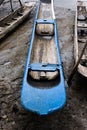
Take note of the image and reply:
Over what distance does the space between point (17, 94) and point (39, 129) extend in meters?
1.35

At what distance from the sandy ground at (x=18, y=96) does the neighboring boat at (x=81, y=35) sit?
345 mm

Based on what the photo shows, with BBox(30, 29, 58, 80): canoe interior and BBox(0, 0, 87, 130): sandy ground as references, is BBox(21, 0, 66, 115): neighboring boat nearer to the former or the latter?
BBox(30, 29, 58, 80): canoe interior

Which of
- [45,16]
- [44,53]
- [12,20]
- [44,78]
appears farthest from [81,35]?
[44,78]

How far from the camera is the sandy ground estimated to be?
18.1 feet

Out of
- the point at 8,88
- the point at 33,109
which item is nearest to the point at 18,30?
the point at 8,88

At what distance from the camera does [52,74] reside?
5977 mm

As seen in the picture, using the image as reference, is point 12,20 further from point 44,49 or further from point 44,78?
point 44,78

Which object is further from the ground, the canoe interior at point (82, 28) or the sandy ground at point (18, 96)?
the canoe interior at point (82, 28)

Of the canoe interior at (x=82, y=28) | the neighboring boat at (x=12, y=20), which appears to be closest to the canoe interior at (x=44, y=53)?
the canoe interior at (x=82, y=28)

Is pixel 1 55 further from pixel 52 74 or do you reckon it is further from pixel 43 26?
pixel 52 74

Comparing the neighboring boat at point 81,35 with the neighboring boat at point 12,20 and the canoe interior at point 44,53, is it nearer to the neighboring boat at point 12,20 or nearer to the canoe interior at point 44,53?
the canoe interior at point 44,53

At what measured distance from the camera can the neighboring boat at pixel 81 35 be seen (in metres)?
6.39

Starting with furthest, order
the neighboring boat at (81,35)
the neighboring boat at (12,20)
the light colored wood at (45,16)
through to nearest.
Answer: the neighboring boat at (12,20) → the light colored wood at (45,16) → the neighboring boat at (81,35)

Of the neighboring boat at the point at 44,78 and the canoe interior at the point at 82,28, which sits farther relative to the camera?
the canoe interior at the point at 82,28
